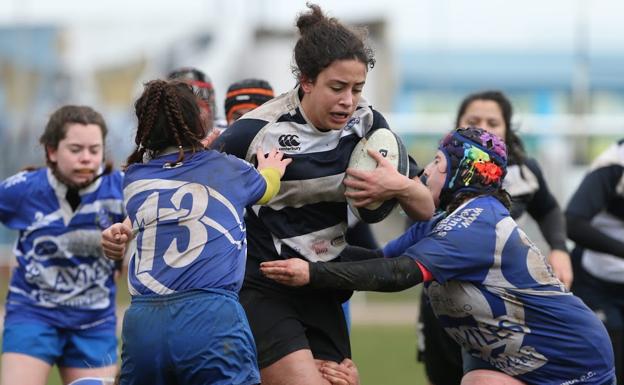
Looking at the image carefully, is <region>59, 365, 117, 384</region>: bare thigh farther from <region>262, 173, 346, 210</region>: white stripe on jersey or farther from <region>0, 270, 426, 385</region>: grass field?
<region>0, 270, 426, 385</region>: grass field

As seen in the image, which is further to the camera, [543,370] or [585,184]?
[585,184]

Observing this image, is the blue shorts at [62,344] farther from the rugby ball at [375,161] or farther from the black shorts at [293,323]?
the rugby ball at [375,161]

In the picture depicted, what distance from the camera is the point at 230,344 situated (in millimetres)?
4266

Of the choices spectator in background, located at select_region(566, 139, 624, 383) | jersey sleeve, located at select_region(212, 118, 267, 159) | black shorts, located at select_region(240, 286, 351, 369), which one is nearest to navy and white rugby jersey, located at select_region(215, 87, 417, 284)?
jersey sleeve, located at select_region(212, 118, 267, 159)

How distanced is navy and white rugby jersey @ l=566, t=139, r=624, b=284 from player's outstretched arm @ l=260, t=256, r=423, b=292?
2242 millimetres

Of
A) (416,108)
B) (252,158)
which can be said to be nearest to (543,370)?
(252,158)

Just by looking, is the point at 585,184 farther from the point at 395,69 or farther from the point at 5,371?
the point at 395,69

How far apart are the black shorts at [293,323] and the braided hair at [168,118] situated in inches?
28.2

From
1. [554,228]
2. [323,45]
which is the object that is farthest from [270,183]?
[554,228]

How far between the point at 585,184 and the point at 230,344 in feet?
10.1

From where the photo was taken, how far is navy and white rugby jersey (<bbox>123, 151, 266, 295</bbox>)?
430 centimetres

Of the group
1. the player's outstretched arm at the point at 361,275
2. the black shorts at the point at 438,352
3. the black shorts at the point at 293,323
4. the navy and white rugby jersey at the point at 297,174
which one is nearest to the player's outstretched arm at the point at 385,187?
the navy and white rugby jersey at the point at 297,174

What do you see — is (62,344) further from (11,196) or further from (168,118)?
(168,118)

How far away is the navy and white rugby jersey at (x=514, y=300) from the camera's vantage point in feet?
15.3
